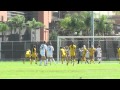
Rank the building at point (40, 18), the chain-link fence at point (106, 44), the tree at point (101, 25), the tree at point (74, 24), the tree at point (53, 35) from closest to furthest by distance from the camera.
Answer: the chain-link fence at point (106, 44), the tree at point (74, 24), the tree at point (101, 25), the tree at point (53, 35), the building at point (40, 18)

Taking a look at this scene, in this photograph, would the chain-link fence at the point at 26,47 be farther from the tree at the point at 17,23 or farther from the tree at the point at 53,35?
the tree at the point at 53,35

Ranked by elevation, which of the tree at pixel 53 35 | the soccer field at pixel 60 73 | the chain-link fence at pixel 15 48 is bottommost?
the soccer field at pixel 60 73

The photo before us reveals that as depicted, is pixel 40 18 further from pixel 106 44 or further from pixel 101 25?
pixel 106 44

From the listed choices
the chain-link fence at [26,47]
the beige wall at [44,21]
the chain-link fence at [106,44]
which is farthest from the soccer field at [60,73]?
the beige wall at [44,21]

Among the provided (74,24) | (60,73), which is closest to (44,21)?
(74,24)

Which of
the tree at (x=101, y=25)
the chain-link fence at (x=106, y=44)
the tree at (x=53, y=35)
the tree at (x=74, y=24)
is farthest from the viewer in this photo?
the tree at (x=53, y=35)

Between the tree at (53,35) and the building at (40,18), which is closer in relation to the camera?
Result: the tree at (53,35)

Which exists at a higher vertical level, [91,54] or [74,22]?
[74,22]

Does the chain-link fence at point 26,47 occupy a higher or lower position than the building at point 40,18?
lower

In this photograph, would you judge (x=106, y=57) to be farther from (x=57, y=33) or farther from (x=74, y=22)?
(x=57, y=33)
